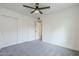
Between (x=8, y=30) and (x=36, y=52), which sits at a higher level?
(x=8, y=30)

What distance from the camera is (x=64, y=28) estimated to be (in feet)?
14.3

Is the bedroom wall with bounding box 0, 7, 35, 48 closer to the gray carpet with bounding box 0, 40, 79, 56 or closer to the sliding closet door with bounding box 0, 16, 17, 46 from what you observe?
the sliding closet door with bounding box 0, 16, 17, 46

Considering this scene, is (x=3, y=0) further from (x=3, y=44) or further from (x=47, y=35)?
(x=47, y=35)

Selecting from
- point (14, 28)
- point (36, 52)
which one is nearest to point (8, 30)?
point (14, 28)

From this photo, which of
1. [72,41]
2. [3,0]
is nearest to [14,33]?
[72,41]

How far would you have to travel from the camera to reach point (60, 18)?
464 centimetres

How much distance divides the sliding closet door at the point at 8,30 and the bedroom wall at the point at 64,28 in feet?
8.05

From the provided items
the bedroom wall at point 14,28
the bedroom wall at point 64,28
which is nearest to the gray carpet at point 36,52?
the bedroom wall at point 64,28

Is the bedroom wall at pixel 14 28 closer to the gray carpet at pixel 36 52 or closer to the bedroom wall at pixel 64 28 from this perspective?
the gray carpet at pixel 36 52

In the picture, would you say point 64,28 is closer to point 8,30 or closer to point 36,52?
point 36,52

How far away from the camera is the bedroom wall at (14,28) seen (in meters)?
4.20

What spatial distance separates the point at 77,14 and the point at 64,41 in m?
1.67

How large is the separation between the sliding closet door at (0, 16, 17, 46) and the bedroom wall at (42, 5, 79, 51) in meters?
2.45

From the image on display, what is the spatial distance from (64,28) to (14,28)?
10.4 feet
